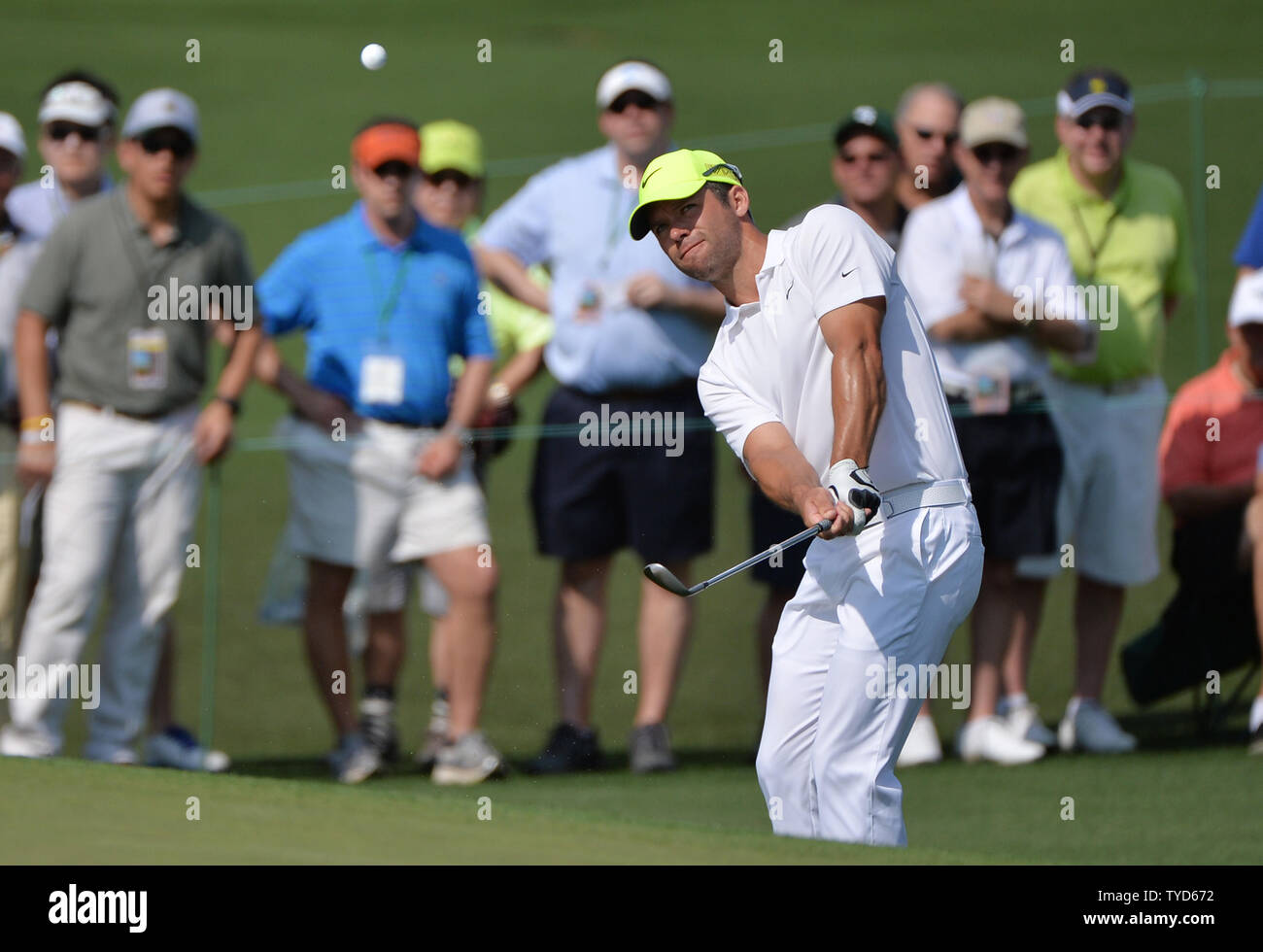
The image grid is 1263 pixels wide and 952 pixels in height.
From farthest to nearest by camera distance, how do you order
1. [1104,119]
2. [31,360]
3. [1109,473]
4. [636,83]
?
1. [1104,119]
2. [1109,473]
3. [636,83]
4. [31,360]

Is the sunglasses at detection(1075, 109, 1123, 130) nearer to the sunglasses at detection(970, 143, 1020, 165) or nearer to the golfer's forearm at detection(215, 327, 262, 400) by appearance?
the sunglasses at detection(970, 143, 1020, 165)

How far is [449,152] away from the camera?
369 inches

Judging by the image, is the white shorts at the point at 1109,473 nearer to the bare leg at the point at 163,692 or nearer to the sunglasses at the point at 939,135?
the sunglasses at the point at 939,135

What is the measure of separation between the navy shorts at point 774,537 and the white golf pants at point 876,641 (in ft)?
7.16

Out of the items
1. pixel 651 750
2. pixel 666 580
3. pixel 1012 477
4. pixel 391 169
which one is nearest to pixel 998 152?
pixel 1012 477

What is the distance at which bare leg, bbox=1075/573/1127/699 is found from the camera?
27.7 ft

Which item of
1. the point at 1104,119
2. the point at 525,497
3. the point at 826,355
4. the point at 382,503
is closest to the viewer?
the point at 826,355

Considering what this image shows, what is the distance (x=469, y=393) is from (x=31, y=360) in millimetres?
1524

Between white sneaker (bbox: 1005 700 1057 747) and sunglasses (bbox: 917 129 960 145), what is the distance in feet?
7.21

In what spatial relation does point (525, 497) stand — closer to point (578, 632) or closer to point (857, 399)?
point (578, 632)

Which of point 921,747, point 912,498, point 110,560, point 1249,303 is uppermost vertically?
point 1249,303
